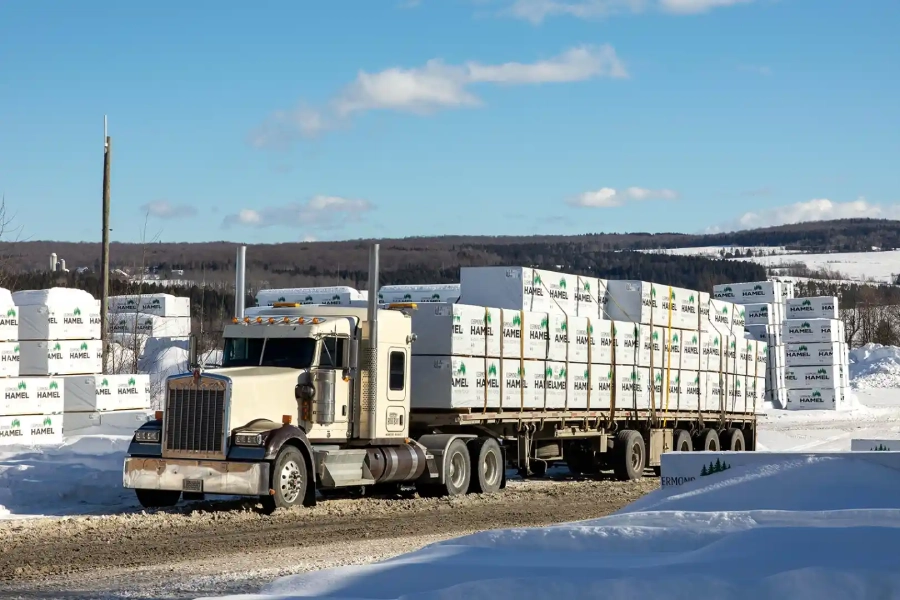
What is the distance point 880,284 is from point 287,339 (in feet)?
472

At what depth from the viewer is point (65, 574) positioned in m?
10.3

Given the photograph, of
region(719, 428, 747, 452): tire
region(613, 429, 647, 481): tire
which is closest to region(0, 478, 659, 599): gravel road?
region(613, 429, 647, 481): tire

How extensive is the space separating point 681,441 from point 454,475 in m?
7.52

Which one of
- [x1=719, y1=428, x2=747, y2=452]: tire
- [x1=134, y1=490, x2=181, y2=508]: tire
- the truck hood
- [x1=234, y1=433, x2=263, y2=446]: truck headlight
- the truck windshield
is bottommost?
[x1=134, y1=490, x2=181, y2=508]: tire

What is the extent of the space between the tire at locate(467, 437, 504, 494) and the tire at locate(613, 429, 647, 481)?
3.88 meters

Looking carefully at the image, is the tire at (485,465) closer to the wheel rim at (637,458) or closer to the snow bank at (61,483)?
the wheel rim at (637,458)

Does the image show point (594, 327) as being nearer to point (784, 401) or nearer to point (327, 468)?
point (327, 468)

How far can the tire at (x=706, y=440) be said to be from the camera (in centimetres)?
2508

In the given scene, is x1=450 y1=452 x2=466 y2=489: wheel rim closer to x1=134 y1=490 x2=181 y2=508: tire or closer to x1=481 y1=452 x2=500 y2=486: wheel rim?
x1=481 y1=452 x2=500 y2=486: wheel rim

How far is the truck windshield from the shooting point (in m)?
15.8

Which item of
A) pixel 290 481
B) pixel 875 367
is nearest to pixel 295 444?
pixel 290 481

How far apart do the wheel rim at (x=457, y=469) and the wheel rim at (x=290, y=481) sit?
3.31 meters

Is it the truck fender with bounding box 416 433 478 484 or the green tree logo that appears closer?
the green tree logo

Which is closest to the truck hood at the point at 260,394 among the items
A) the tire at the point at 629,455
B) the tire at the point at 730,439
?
the tire at the point at 629,455
